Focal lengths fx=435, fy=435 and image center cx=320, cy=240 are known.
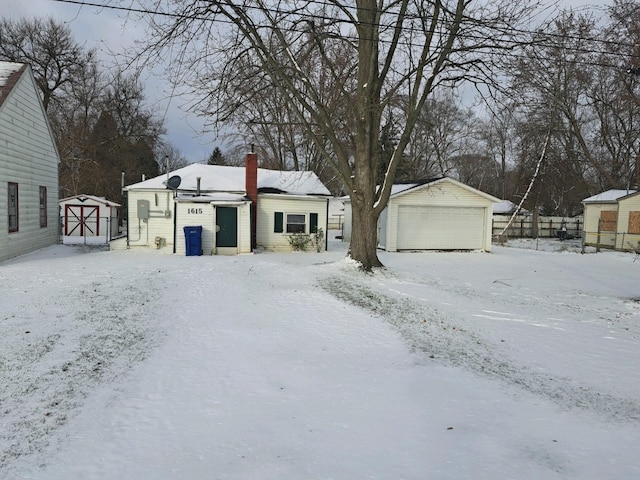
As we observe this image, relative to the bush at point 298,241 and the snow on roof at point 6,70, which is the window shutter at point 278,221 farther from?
the snow on roof at point 6,70

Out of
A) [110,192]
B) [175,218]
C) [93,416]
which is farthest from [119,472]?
[110,192]

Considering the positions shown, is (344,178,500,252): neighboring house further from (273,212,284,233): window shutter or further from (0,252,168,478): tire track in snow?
(0,252,168,478): tire track in snow

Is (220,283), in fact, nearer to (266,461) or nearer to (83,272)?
(83,272)

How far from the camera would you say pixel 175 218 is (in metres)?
16.4

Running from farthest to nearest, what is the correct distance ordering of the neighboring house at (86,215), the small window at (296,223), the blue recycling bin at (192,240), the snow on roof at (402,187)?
the neighboring house at (86,215)
the snow on roof at (402,187)
the small window at (296,223)
the blue recycling bin at (192,240)

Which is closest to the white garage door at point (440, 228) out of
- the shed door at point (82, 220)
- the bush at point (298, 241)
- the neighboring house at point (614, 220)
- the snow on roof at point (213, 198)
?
the bush at point (298, 241)

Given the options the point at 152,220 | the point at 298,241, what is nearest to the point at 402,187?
the point at 298,241

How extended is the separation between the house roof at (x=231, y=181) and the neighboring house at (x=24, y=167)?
316cm

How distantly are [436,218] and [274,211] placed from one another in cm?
781

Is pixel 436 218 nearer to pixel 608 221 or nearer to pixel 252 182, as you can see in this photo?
pixel 252 182

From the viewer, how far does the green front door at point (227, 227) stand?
54.9 ft

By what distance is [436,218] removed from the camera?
2072 centimetres

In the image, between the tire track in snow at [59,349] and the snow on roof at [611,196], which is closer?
the tire track in snow at [59,349]

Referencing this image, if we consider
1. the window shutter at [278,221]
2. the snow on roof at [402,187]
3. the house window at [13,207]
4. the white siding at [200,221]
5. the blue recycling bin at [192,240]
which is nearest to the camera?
the house window at [13,207]
